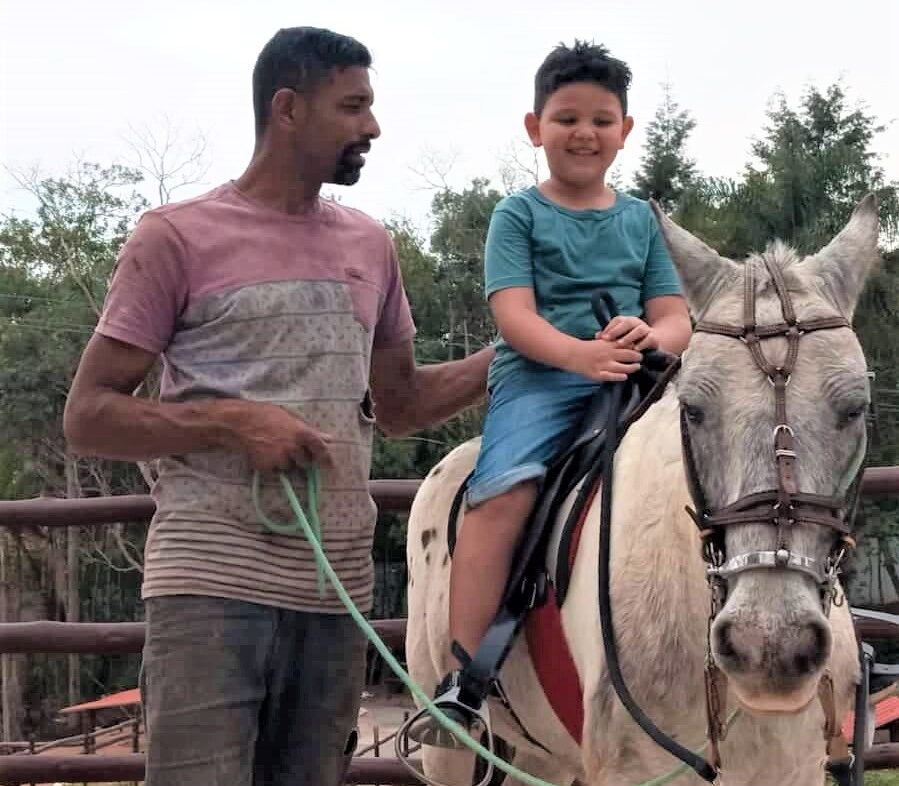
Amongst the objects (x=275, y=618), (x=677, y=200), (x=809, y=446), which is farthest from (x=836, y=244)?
(x=677, y=200)

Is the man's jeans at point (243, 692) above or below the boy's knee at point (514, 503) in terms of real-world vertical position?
below

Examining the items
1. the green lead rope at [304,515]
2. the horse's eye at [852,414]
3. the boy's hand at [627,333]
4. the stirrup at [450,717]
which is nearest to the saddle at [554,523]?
the stirrup at [450,717]

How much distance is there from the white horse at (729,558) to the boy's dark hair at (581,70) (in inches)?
35.9

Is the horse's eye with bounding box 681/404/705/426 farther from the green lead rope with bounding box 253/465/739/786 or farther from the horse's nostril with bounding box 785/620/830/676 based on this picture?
the green lead rope with bounding box 253/465/739/786

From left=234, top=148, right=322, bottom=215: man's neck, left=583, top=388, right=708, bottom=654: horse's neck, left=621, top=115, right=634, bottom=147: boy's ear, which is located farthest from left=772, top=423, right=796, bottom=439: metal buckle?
left=621, top=115, right=634, bottom=147: boy's ear

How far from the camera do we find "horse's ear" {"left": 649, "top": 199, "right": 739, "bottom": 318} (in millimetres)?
2295

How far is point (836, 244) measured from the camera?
7.55ft

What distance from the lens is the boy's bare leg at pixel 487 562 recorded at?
2.90 metres

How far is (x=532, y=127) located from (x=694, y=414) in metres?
1.48

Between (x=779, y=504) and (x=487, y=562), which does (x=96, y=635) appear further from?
(x=779, y=504)

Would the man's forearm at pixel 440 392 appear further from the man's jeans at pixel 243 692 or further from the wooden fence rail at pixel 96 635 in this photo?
the wooden fence rail at pixel 96 635

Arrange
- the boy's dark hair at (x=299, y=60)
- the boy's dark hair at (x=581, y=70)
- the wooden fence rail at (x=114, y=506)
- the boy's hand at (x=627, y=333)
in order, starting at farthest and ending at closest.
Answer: the wooden fence rail at (x=114, y=506) → the boy's dark hair at (x=581, y=70) → the boy's hand at (x=627, y=333) → the boy's dark hair at (x=299, y=60)

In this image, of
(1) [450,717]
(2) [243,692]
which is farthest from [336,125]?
(1) [450,717]

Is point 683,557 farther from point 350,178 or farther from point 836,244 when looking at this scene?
point 350,178
